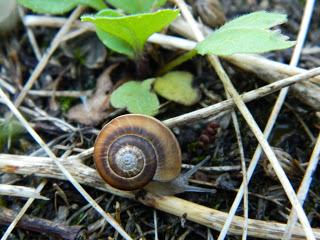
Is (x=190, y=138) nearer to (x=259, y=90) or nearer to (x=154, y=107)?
(x=154, y=107)

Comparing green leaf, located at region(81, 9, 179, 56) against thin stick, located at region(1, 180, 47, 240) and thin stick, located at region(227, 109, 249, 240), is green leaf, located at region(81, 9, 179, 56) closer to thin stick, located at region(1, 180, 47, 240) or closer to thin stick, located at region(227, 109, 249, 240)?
thin stick, located at region(227, 109, 249, 240)

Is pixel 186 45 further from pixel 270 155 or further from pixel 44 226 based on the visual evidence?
pixel 44 226

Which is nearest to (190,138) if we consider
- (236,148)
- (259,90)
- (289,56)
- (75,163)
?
(236,148)

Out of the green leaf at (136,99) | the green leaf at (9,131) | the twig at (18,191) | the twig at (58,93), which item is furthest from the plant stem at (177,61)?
the twig at (18,191)

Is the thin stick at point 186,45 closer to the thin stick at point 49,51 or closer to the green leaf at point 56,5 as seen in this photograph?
the thin stick at point 49,51

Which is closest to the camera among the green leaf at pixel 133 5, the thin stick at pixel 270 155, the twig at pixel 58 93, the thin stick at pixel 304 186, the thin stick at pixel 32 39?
the thin stick at pixel 270 155
